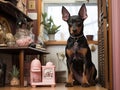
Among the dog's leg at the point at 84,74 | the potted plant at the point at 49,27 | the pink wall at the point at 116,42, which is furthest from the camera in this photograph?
the potted plant at the point at 49,27

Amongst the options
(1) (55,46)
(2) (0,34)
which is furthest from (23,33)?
(1) (55,46)

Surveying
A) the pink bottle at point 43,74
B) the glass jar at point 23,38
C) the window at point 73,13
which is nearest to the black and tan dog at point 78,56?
the pink bottle at point 43,74

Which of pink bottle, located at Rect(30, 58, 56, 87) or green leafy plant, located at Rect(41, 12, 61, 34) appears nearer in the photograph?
pink bottle, located at Rect(30, 58, 56, 87)

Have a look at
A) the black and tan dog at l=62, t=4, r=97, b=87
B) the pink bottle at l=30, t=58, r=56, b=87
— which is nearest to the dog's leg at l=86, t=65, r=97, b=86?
the black and tan dog at l=62, t=4, r=97, b=87

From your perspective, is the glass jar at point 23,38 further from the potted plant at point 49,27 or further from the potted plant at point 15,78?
the potted plant at point 49,27

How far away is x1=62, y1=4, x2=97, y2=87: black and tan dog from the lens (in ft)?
5.85

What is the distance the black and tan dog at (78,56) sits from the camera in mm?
1783

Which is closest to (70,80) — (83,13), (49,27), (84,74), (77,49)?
(84,74)

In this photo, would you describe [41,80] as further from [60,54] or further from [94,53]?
A: [94,53]

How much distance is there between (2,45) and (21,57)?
167 millimetres

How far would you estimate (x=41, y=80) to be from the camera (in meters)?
1.77

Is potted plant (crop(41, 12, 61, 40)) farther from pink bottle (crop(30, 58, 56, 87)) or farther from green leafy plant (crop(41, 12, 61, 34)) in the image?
pink bottle (crop(30, 58, 56, 87))

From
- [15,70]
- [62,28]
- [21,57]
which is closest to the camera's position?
[21,57]

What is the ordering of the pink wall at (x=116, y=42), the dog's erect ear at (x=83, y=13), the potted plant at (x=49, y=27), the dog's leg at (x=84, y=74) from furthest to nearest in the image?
the potted plant at (x=49, y=27) < the dog's erect ear at (x=83, y=13) < the dog's leg at (x=84, y=74) < the pink wall at (x=116, y=42)
